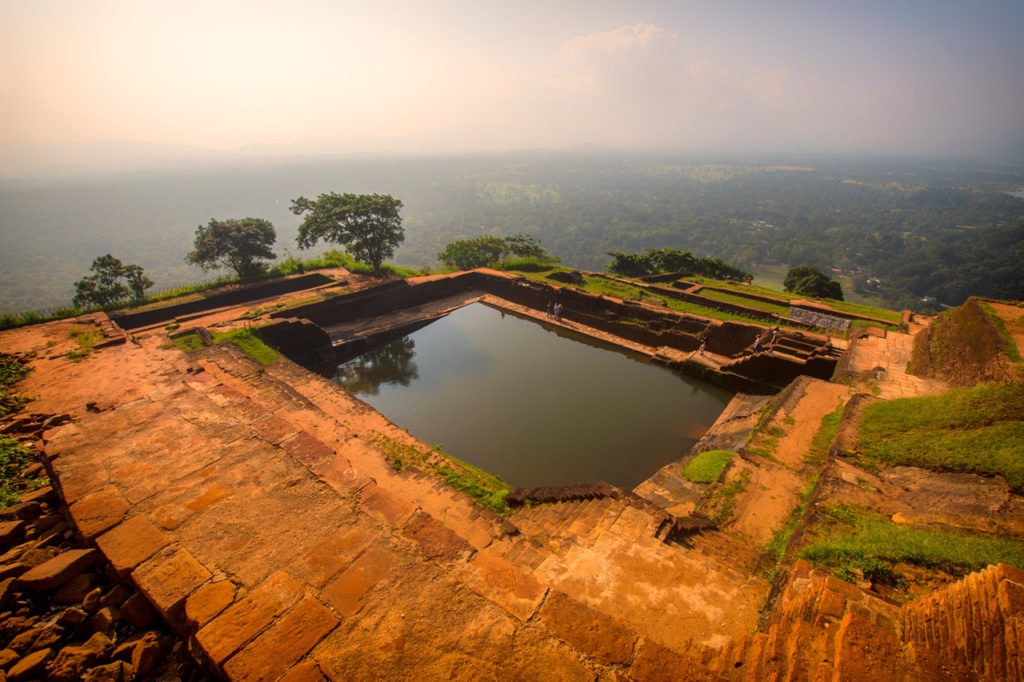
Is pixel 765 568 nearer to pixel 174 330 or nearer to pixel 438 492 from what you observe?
pixel 438 492

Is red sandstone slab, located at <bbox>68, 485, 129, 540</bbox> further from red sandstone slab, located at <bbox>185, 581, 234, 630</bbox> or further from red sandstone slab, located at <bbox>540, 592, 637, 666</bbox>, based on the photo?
red sandstone slab, located at <bbox>540, 592, 637, 666</bbox>

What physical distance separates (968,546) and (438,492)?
21.6 ft

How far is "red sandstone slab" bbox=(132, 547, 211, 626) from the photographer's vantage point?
284cm

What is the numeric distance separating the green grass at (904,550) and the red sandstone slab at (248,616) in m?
5.19

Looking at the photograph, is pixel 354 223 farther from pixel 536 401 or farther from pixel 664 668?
pixel 664 668

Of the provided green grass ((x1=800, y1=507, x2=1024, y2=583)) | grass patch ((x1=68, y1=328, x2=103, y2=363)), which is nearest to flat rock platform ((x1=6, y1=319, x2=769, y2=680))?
green grass ((x1=800, y1=507, x2=1024, y2=583))

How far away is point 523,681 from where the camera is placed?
101 inches

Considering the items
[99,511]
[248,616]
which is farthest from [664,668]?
[99,511]

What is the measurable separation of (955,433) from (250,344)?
16459 mm

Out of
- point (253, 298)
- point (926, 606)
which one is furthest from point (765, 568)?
point (253, 298)

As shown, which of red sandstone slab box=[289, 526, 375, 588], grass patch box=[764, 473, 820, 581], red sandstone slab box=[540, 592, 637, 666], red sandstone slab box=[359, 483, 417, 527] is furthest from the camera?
grass patch box=[764, 473, 820, 581]

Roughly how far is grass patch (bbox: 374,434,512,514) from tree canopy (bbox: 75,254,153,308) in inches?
607

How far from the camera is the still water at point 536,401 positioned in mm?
9727

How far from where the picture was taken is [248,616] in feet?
9.23
